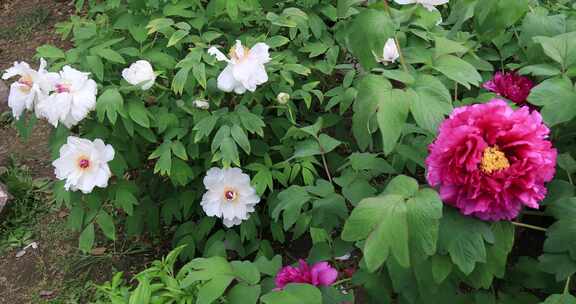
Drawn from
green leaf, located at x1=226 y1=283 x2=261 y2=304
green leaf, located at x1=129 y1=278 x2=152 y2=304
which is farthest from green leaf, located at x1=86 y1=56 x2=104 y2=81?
green leaf, located at x1=226 y1=283 x2=261 y2=304

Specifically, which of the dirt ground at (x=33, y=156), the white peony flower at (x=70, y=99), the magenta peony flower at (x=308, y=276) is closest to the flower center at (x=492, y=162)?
→ the magenta peony flower at (x=308, y=276)

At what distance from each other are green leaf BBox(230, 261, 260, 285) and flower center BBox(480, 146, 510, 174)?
604 mm

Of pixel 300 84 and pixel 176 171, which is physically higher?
pixel 300 84

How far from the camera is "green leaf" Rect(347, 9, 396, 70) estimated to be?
3.67 ft

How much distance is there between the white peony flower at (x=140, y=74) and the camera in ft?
6.56

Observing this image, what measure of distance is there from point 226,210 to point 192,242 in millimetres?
290

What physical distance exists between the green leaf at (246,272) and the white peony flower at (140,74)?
82 centimetres

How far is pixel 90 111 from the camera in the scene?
206cm

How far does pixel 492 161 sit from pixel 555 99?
27 cm

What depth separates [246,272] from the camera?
4.68 ft

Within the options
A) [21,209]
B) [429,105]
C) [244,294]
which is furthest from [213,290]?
[21,209]

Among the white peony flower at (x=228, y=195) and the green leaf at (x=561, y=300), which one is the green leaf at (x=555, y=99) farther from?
the white peony flower at (x=228, y=195)

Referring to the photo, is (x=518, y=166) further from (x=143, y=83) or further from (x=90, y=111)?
(x=90, y=111)

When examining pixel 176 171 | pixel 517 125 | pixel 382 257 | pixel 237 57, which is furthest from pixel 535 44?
pixel 176 171
